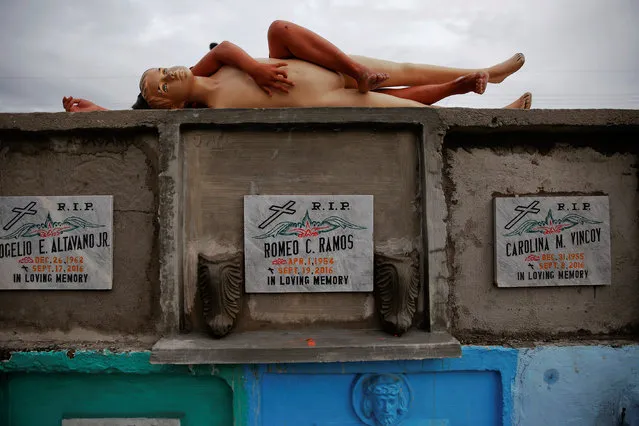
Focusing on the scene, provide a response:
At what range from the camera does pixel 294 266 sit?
218 cm

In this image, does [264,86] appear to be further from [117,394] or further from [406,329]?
[117,394]

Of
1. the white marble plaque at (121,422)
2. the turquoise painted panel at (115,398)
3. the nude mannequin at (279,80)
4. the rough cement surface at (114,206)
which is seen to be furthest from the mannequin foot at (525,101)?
the white marble plaque at (121,422)

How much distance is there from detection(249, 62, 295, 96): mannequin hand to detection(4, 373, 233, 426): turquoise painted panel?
69.8 inches

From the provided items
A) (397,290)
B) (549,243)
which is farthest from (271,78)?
(549,243)

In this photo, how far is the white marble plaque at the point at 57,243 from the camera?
7.27 feet

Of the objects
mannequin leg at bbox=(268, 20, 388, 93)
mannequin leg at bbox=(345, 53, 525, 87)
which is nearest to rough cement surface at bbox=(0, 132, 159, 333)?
mannequin leg at bbox=(268, 20, 388, 93)

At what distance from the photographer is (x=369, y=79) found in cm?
230

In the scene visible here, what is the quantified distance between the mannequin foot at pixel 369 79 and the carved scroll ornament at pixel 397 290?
41.6 inches

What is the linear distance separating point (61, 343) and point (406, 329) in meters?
2.04

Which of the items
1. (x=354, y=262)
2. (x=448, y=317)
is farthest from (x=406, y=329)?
(x=354, y=262)

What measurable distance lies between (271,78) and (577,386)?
2.59m

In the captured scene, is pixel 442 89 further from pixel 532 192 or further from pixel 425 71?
pixel 532 192

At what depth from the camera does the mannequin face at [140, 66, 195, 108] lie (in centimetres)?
231

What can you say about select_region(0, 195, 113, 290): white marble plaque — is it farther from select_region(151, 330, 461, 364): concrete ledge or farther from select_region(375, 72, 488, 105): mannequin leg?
select_region(375, 72, 488, 105): mannequin leg
